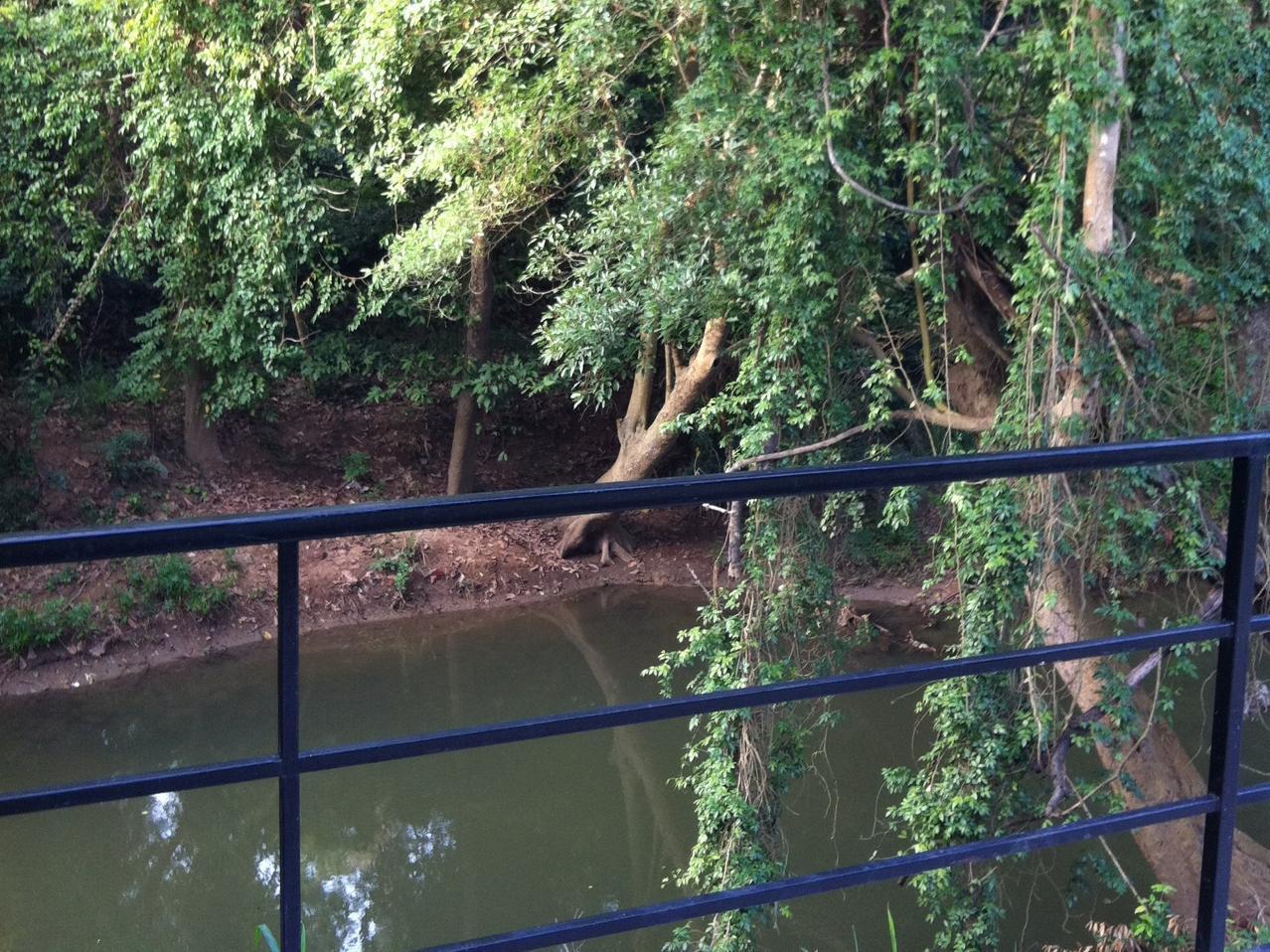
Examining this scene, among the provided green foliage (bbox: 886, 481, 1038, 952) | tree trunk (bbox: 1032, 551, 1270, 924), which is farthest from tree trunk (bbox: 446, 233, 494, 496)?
tree trunk (bbox: 1032, 551, 1270, 924)

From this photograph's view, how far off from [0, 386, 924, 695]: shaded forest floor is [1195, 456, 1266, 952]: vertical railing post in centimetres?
634

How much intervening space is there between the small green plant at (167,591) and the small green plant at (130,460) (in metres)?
1.18

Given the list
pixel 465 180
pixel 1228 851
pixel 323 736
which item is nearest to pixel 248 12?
pixel 465 180

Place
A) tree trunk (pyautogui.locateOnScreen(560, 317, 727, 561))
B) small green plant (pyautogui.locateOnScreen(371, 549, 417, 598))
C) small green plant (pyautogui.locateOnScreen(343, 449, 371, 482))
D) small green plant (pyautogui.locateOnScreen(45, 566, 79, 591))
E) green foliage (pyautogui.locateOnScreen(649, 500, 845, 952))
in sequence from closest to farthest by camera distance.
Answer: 1. green foliage (pyautogui.locateOnScreen(649, 500, 845, 952))
2. tree trunk (pyautogui.locateOnScreen(560, 317, 727, 561))
3. small green plant (pyautogui.locateOnScreen(45, 566, 79, 591))
4. small green plant (pyautogui.locateOnScreen(371, 549, 417, 598))
5. small green plant (pyautogui.locateOnScreen(343, 449, 371, 482))

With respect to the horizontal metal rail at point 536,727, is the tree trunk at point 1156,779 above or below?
below

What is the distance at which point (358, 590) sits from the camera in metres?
9.92

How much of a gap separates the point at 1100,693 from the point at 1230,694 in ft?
11.5

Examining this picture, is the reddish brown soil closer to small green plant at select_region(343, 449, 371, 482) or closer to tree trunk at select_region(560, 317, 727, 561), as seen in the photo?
small green plant at select_region(343, 449, 371, 482)

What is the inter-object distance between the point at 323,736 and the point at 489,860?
5.74 ft

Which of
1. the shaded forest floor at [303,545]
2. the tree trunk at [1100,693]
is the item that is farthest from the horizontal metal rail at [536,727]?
the shaded forest floor at [303,545]

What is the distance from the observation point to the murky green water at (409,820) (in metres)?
6.03

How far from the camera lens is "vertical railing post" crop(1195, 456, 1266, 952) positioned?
156 cm

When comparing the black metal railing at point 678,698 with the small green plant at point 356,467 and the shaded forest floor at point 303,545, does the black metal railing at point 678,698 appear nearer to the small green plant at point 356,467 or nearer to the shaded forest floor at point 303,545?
the shaded forest floor at point 303,545

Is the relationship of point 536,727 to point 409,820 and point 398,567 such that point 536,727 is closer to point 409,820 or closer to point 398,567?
point 409,820
